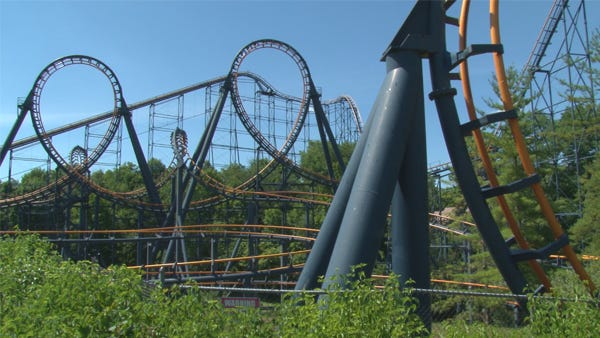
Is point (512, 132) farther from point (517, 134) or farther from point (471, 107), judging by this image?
point (471, 107)

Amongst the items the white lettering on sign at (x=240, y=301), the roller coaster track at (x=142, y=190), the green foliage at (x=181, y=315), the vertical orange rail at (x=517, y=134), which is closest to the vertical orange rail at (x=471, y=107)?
the vertical orange rail at (x=517, y=134)

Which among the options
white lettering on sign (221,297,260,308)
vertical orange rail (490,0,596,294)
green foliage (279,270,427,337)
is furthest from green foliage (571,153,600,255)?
green foliage (279,270,427,337)

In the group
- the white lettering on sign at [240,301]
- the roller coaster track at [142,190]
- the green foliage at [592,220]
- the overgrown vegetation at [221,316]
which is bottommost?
the white lettering on sign at [240,301]

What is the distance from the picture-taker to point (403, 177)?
5.80m

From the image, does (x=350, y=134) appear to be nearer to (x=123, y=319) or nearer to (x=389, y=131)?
(x=389, y=131)

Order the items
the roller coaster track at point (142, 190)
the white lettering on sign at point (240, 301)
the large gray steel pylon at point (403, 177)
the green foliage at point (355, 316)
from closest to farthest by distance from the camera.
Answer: the green foliage at point (355, 316), the white lettering on sign at point (240, 301), the large gray steel pylon at point (403, 177), the roller coaster track at point (142, 190)

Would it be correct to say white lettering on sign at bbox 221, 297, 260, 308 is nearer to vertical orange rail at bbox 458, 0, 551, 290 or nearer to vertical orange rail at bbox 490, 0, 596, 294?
vertical orange rail at bbox 458, 0, 551, 290

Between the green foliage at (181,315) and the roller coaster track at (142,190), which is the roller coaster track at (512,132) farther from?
the roller coaster track at (142,190)

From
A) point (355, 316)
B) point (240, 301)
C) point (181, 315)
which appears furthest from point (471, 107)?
point (181, 315)

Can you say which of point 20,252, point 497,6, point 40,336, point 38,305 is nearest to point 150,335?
point 40,336

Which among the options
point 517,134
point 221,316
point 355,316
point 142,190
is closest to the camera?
point 355,316

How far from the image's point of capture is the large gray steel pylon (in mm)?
5203

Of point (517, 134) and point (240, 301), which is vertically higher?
point (517, 134)

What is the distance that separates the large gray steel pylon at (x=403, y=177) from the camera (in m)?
5.20
